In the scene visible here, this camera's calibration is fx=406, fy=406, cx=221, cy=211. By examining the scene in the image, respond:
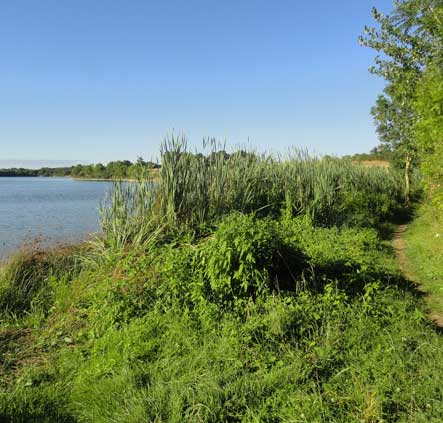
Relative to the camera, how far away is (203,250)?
5207mm

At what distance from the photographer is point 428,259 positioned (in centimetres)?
840

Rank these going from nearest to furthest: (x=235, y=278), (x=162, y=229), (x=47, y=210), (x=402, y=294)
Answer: (x=235, y=278) < (x=402, y=294) < (x=162, y=229) < (x=47, y=210)

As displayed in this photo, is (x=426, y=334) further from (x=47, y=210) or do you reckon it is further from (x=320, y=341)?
(x=47, y=210)

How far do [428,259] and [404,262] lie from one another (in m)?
0.48

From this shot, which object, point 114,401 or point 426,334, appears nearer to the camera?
point 114,401

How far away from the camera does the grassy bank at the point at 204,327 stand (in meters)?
3.03

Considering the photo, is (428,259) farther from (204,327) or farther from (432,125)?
(204,327)

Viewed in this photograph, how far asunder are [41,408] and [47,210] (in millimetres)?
16787

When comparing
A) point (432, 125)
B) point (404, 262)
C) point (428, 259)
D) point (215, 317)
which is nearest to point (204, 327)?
point (215, 317)

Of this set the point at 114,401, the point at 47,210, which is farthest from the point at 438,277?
the point at 47,210

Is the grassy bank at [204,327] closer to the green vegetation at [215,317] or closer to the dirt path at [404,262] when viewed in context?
the green vegetation at [215,317]

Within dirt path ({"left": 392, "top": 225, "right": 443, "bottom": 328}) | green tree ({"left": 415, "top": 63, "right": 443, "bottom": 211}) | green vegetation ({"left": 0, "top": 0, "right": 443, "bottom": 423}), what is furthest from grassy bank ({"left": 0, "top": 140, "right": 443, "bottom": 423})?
green tree ({"left": 415, "top": 63, "right": 443, "bottom": 211})

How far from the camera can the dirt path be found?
17.0 feet

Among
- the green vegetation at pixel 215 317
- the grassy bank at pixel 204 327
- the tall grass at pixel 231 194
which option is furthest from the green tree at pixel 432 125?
the tall grass at pixel 231 194
